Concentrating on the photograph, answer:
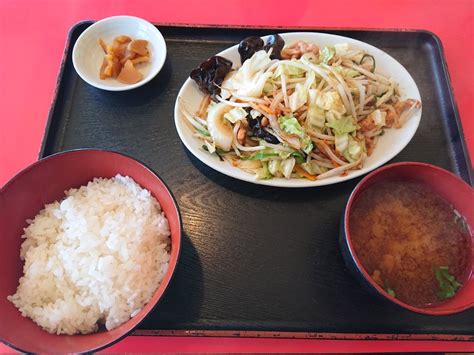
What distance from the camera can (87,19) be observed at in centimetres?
229

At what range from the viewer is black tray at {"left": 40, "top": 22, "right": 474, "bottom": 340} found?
1.40 m

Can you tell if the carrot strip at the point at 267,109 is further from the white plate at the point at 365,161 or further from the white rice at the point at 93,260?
the white rice at the point at 93,260

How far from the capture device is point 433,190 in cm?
147

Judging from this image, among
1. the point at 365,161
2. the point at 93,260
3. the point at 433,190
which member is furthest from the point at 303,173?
the point at 93,260

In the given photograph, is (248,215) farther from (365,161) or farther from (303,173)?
(365,161)

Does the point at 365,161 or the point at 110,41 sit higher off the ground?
the point at 110,41

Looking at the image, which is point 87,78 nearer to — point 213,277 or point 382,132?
point 213,277

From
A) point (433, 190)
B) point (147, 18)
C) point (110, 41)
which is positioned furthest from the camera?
point (147, 18)

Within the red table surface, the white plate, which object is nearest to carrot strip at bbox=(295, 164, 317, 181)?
the white plate

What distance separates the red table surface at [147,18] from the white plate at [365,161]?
348 millimetres

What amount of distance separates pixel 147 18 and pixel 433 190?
6.17 feet

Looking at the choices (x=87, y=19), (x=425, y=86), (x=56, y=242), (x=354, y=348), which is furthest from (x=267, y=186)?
(x=87, y=19)

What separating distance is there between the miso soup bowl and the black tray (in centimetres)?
16

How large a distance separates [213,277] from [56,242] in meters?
0.60
